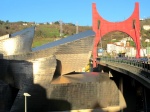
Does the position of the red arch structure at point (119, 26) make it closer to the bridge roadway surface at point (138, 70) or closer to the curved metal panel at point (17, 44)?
the bridge roadway surface at point (138, 70)

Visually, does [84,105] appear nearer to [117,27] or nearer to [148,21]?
[117,27]

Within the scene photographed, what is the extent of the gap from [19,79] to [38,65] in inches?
62.4

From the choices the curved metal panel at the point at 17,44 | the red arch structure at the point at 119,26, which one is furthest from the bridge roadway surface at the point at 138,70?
the red arch structure at the point at 119,26

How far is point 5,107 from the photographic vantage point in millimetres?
19875

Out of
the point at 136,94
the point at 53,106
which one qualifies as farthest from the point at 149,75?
the point at 136,94

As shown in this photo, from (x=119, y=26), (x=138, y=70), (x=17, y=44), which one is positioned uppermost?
(x=119, y=26)

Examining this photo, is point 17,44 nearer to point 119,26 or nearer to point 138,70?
point 138,70

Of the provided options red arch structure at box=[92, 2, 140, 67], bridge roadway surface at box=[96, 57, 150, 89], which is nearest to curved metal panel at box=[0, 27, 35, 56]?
bridge roadway surface at box=[96, 57, 150, 89]

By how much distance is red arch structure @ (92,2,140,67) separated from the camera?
42844mm

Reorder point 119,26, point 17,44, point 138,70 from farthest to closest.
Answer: point 119,26 → point 17,44 → point 138,70

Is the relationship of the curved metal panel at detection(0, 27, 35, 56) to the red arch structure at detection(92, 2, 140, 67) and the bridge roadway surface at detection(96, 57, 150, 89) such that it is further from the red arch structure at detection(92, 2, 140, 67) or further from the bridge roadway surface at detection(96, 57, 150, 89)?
the red arch structure at detection(92, 2, 140, 67)

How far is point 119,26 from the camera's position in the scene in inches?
1725

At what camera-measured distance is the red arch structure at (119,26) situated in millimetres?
42844

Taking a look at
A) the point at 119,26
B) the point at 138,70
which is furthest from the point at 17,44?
the point at 119,26
